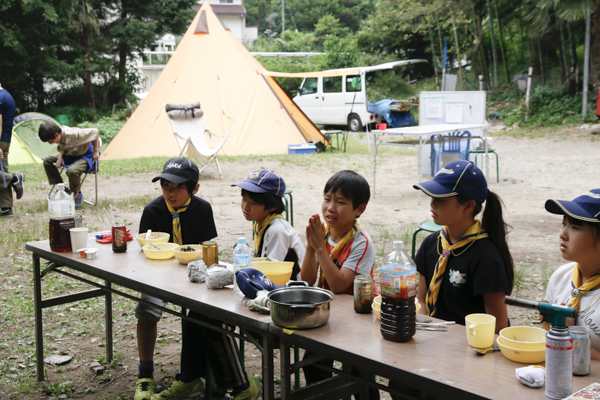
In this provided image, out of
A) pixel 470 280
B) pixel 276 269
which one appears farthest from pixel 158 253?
pixel 470 280

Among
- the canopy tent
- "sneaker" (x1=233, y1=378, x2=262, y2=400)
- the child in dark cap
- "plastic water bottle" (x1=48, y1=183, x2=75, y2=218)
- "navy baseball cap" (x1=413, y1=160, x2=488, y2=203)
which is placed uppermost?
the canopy tent

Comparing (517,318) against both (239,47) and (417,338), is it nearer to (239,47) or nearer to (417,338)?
(417,338)

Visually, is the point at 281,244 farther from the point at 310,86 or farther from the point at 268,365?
the point at 310,86

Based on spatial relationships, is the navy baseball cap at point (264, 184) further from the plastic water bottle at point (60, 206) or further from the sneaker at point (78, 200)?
the sneaker at point (78, 200)

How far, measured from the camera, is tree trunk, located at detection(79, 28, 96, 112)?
20.1 meters

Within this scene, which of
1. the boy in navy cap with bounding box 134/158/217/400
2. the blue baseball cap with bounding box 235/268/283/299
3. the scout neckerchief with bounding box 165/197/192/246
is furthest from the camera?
the scout neckerchief with bounding box 165/197/192/246

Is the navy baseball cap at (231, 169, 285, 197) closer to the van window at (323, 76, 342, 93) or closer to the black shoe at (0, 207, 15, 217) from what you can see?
the black shoe at (0, 207, 15, 217)

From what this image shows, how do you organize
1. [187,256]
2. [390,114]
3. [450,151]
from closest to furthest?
[187,256] < [450,151] < [390,114]

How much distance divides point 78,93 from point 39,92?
152 cm

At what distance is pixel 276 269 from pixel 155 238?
0.89 meters

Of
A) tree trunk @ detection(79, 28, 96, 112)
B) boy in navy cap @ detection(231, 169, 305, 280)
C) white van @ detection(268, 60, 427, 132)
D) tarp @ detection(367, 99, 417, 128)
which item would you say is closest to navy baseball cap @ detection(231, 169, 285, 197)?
boy in navy cap @ detection(231, 169, 305, 280)

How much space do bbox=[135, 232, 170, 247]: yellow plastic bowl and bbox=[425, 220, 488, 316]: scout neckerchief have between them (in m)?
1.40

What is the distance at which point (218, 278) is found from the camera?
7.55 feet

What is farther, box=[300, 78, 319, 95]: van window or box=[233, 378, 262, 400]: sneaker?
box=[300, 78, 319, 95]: van window
